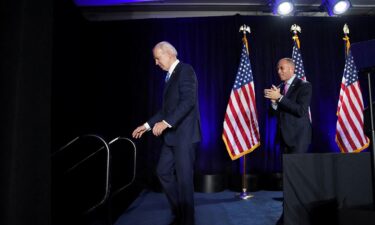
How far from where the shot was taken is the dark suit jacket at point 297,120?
2688 millimetres

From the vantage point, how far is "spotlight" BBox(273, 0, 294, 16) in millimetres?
4273

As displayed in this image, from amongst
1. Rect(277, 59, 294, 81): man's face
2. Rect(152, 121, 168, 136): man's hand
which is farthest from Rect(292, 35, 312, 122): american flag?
Rect(152, 121, 168, 136): man's hand

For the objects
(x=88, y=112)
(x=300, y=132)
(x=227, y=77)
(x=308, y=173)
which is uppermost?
(x=227, y=77)

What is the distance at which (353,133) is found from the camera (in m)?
4.12

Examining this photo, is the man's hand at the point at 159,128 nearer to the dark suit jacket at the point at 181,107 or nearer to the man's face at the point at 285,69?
the dark suit jacket at the point at 181,107

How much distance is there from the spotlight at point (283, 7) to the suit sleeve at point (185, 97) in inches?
113

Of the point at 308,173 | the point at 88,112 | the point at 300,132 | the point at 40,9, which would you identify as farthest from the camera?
the point at 88,112

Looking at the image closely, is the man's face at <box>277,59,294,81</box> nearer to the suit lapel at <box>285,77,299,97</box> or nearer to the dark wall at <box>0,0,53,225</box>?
the suit lapel at <box>285,77,299,97</box>

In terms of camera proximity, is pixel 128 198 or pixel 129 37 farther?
pixel 129 37

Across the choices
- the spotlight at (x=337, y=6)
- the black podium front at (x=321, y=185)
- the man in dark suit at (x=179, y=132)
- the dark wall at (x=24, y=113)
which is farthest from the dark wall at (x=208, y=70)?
the dark wall at (x=24, y=113)

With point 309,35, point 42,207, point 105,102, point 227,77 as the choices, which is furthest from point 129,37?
point 42,207

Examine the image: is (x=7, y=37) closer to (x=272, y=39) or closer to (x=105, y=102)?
(x=105, y=102)

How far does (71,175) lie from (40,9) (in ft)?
10.7

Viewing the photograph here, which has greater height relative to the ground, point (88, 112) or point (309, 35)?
point (309, 35)
